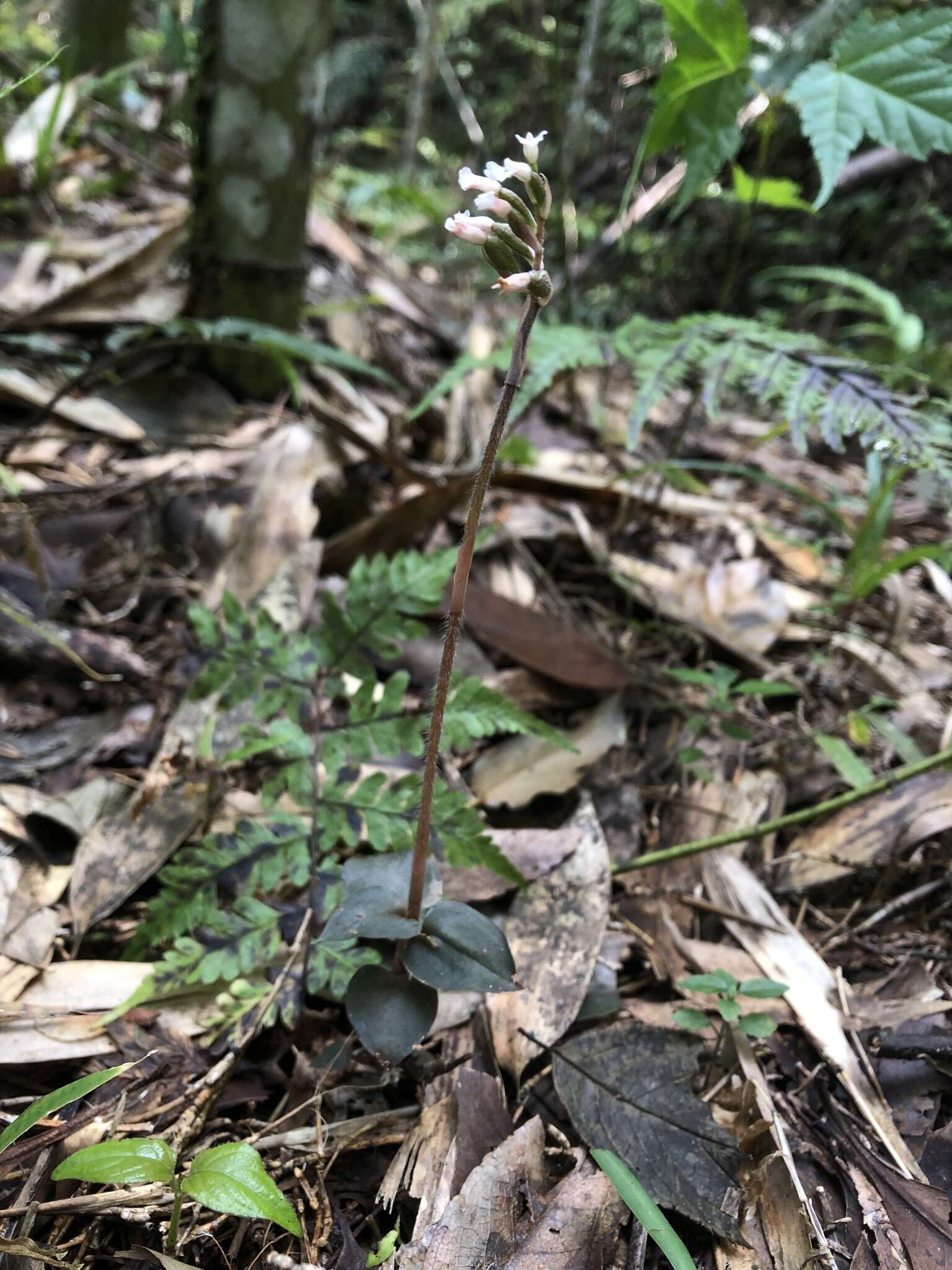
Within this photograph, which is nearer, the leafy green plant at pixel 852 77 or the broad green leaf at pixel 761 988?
the broad green leaf at pixel 761 988

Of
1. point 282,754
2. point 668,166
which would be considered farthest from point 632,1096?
point 668,166

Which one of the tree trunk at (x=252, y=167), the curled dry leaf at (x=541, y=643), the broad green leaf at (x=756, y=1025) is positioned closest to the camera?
the broad green leaf at (x=756, y=1025)

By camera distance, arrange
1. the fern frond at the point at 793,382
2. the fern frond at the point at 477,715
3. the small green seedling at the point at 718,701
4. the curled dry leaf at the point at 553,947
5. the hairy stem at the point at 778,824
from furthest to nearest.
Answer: the small green seedling at the point at 718,701 → the fern frond at the point at 793,382 → the hairy stem at the point at 778,824 → the fern frond at the point at 477,715 → the curled dry leaf at the point at 553,947

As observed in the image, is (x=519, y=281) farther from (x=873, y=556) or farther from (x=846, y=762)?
(x=873, y=556)

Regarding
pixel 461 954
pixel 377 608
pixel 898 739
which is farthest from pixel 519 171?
pixel 898 739

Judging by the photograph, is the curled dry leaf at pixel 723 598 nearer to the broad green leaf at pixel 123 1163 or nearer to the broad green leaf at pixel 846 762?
the broad green leaf at pixel 846 762

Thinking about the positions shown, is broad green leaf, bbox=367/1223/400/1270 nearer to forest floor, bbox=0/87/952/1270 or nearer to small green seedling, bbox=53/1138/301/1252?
forest floor, bbox=0/87/952/1270

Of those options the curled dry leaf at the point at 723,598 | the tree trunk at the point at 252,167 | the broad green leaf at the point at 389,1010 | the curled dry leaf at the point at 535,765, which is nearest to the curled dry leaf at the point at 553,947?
the curled dry leaf at the point at 535,765
